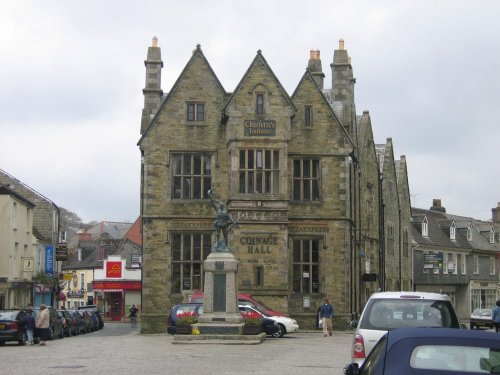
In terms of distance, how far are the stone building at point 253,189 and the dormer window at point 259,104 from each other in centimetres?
4

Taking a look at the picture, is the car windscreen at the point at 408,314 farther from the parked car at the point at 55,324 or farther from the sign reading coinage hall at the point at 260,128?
the sign reading coinage hall at the point at 260,128

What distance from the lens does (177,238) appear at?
131ft

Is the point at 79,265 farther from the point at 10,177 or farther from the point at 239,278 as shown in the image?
the point at 239,278

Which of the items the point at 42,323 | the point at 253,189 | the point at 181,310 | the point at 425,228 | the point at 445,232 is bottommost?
the point at 42,323

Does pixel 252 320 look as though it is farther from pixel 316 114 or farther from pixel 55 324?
pixel 316 114

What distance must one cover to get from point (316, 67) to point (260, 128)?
9372 mm

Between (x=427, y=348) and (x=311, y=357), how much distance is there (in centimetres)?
1437

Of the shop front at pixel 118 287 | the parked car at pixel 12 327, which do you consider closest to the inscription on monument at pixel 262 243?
the parked car at pixel 12 327

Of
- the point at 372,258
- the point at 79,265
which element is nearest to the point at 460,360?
the point at 372,258

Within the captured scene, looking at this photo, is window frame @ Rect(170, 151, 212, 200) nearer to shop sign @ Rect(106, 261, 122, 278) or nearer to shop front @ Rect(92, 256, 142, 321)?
shop front @ Rect(92, 256, 142, 321)

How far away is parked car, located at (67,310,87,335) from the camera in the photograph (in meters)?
43.7

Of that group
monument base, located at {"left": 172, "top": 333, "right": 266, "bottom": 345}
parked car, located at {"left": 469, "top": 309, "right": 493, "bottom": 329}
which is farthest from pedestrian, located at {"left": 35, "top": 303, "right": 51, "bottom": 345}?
parked car, located at {"left": 469, "top": 309, "right": 493, "bottom": 329}

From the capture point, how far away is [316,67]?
154ft

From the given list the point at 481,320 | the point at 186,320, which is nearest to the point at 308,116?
the point at 186,320
